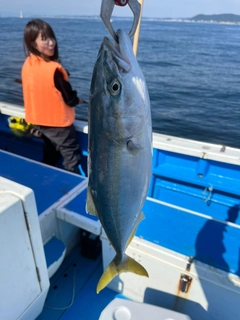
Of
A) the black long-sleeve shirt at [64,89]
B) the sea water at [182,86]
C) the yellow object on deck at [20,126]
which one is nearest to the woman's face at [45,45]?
the black long-sleeve shirt at [64,89]

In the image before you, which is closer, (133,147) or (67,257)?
(133,147)

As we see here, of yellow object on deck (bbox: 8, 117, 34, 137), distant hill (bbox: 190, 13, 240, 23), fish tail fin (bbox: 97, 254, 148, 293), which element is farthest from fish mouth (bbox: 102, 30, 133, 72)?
distant hill (bbox: 190, 13, 240, 23)

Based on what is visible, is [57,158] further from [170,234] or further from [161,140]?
[170,234]

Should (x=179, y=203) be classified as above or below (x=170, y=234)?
below

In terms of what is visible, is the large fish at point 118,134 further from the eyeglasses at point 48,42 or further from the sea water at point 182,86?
the sea water at point 182,86

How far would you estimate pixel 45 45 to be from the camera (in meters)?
3.45

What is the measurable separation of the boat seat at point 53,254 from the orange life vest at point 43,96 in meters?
1.72

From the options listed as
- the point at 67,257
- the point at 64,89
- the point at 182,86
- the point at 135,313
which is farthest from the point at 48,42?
the point at 182,86

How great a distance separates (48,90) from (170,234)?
2.44 metres

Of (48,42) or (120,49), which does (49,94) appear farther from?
(120,49)

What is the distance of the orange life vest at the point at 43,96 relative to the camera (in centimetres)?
361

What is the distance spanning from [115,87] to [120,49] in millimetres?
138

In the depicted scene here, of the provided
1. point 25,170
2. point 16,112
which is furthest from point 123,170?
point 16,112

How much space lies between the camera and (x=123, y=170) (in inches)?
45.0
